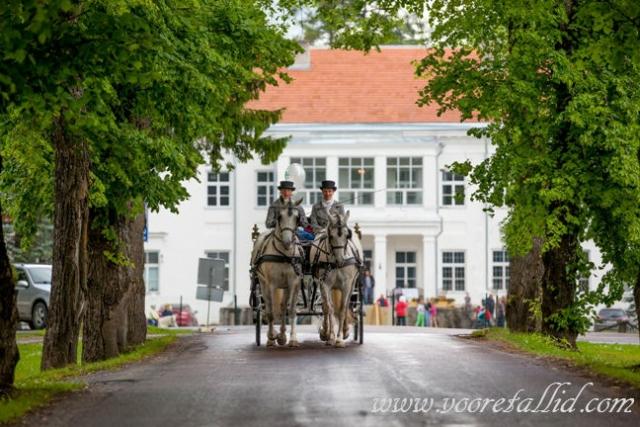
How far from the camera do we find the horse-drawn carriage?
24.5m

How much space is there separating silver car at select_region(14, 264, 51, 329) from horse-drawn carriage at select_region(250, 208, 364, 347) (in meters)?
22.3

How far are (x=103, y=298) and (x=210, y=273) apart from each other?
60.7 ft

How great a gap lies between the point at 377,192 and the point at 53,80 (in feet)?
192

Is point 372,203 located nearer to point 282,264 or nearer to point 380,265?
point 380,265

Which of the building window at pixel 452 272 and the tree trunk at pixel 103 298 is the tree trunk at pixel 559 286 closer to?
the tree trunk at pixel 103 298

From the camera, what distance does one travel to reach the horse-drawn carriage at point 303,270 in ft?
80.5

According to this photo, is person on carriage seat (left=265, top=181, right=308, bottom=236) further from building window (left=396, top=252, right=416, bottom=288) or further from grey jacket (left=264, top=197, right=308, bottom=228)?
building window (left=396, top=252, right=416, bottom=288)

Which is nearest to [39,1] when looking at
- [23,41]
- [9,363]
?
[23,41]

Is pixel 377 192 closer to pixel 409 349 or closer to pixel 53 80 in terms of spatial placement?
pixel 409 349

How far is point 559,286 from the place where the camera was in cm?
2803

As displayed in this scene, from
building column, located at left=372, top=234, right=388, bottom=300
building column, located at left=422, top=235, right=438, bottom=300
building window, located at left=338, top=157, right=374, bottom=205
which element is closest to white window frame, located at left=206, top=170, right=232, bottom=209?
building window, located at left=338, top=157, right=374, bottom=205

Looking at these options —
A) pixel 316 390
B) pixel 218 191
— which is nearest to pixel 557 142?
pixel 316 390

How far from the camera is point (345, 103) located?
249 ft

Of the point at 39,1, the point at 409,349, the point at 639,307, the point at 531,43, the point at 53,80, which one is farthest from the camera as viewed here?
the point at 531,43
